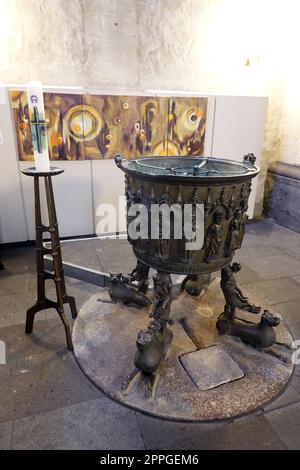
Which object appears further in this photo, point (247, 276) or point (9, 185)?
point (9, 185)

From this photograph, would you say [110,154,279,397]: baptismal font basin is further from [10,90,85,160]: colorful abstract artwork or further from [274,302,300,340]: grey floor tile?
[10,90,85,160]: colorful abstract artwork

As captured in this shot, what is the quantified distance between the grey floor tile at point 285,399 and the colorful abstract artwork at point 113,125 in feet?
9.14

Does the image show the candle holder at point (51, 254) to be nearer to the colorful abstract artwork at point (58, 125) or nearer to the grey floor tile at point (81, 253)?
the grey floor tile at point (81, 253)

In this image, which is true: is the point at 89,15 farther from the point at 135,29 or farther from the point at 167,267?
the point at 167,267

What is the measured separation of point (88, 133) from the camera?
337 cm

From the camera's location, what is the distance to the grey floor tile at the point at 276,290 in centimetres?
261

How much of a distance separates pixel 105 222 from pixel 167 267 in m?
2.11

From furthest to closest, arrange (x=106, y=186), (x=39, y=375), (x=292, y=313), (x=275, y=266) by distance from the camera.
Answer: (x=106, y=186) → (x=275, y=266) → (x=292, y=313) → (x=39, y=375)

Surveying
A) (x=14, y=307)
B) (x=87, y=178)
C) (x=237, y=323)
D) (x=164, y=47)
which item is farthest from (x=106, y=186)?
(x=237, y=323)

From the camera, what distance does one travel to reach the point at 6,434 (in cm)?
146

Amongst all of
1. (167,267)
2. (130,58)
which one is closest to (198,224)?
(167,267)

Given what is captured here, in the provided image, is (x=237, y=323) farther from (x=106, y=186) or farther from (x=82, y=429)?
(x=106, y=186)

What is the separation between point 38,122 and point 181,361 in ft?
5.37

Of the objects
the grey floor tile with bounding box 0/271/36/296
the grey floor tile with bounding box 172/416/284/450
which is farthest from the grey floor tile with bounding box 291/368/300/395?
the grey floor tile with bounding box 0/271/36/296
